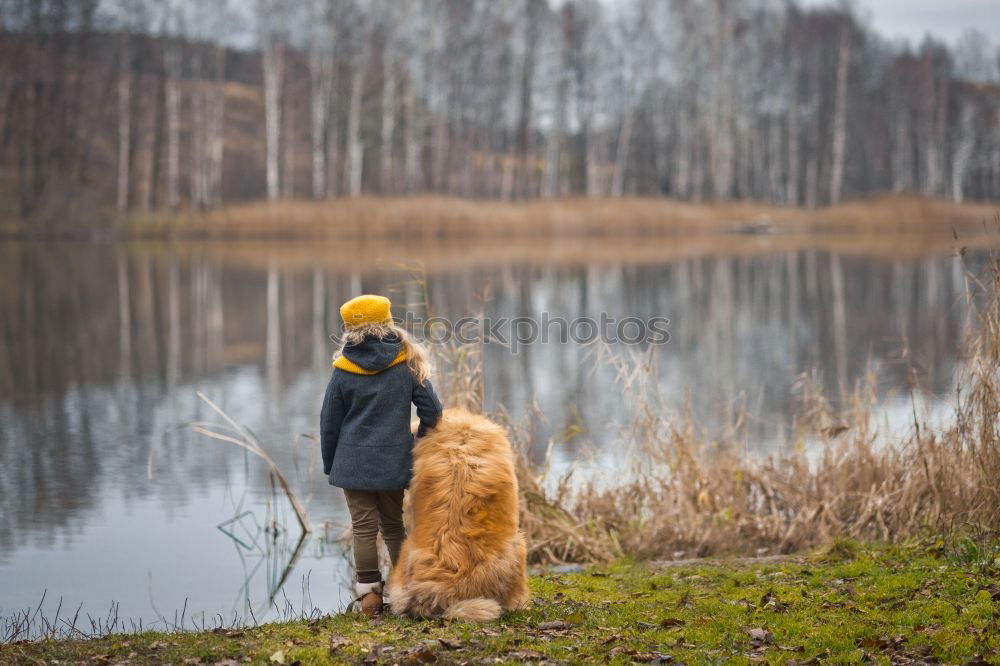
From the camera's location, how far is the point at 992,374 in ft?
22.1

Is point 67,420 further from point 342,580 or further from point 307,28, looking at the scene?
point 307,28

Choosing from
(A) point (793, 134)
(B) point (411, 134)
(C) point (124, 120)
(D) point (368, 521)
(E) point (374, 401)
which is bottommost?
(D) point (368, 521)

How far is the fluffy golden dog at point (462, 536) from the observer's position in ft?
16.7

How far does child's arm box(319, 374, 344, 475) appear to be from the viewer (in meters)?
5.44

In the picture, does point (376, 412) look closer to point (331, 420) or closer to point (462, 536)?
point (331, 420)

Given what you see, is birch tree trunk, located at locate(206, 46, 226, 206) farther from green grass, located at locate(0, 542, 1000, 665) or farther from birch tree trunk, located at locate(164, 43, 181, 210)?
green grass, located at locate(0, 542, 1000, 665)

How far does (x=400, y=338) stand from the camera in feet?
18.0

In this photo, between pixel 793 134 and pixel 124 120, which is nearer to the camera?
pixel 124 120

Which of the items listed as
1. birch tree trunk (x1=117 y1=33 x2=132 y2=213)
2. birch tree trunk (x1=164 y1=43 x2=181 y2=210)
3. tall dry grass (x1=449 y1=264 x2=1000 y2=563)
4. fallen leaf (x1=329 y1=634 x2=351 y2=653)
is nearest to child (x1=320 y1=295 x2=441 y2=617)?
fallen leaf (x1=329 y1=634 x2=351 y2=653)

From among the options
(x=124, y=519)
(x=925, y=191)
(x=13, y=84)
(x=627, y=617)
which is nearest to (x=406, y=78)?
(x=13, y=84)

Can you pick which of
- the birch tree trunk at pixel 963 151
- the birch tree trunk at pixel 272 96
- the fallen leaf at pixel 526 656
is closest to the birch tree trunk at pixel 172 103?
the birch tree trunk at pixel 272 96

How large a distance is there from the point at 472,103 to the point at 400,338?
50.0 m

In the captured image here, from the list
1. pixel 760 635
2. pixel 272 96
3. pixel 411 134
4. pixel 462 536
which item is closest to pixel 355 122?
pixel 411 134

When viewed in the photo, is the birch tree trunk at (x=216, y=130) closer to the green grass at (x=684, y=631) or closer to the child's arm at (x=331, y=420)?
the child's arm at (x=331, y=420)
